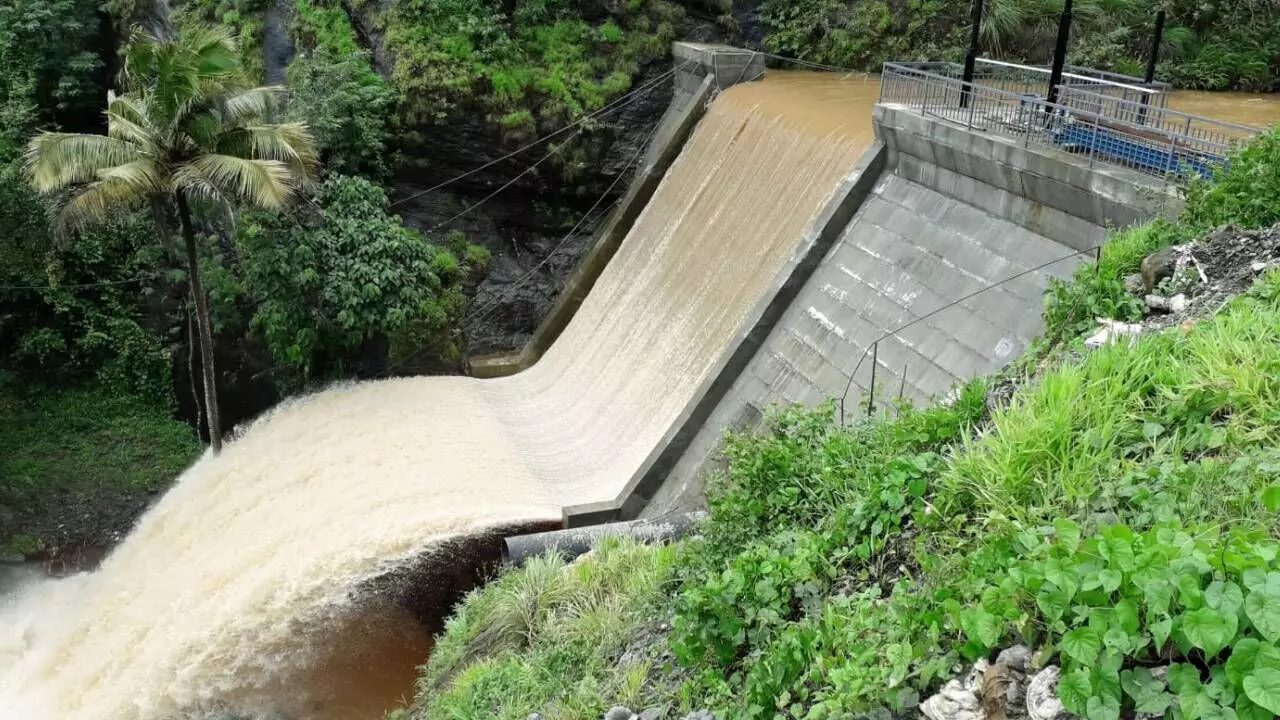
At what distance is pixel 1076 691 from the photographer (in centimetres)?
338

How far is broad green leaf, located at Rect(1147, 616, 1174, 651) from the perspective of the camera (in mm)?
3275

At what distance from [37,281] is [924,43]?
55.7ft

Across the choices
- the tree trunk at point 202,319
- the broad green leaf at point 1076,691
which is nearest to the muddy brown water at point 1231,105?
the broad green leaf at point 1076,691

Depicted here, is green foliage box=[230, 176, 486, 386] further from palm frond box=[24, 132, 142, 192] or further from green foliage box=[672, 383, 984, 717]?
green foliage box=[672, 383, 984, 717]

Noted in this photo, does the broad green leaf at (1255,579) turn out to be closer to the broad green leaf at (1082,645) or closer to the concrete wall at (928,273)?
the broad green leaf at (1082,645)

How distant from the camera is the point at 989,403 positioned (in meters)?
5.91

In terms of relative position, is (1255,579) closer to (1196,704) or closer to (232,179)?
(1196,704)

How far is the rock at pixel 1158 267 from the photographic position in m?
6.76

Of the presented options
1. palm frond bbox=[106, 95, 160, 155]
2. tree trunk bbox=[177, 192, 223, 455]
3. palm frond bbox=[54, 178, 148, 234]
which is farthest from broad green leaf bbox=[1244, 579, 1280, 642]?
tree trunk bbox=[177, 192, 223, 455]

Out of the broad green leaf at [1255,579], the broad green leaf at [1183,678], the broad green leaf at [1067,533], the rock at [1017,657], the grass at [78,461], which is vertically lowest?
the grass at [78,461]

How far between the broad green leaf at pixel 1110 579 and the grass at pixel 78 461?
44.9ft

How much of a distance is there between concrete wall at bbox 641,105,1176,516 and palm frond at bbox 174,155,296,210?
638 centimetres

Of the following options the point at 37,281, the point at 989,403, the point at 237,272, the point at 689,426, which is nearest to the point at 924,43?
the point at 689,426

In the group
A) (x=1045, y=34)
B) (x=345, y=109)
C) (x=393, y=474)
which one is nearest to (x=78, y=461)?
(x=393, y=474)
